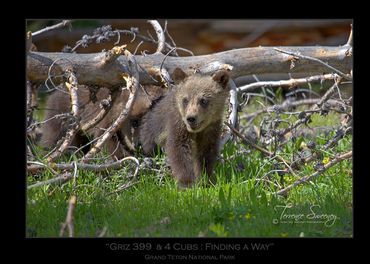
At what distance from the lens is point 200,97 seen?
6.61 meters

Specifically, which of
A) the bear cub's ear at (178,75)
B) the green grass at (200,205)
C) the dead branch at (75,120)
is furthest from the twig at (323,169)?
the dead branch at (75,120)

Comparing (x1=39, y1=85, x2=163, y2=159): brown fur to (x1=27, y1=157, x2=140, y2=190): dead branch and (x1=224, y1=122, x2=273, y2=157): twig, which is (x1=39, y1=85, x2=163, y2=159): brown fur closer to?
(x1=27, y1=157, x2=140, y2=190): dead branch

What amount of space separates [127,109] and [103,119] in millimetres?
1043

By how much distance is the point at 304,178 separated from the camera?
5969mm

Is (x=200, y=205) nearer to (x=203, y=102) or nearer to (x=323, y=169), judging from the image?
(x=323, y=169)

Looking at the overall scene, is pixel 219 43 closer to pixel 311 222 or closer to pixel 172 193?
pixel 172 193

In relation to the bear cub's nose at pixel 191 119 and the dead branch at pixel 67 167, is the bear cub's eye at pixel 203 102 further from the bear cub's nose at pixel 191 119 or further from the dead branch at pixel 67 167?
the dead branch at pixel 67 167

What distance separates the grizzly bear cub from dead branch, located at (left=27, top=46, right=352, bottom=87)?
0.88ft

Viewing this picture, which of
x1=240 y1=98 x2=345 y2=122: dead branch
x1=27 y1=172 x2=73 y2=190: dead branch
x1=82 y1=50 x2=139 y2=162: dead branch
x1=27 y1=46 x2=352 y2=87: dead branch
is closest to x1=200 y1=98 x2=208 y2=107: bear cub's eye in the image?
x1=27 y1=46 x2=352 y2=87: dead branch

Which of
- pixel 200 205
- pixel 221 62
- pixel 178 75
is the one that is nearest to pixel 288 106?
pixel 221 62
